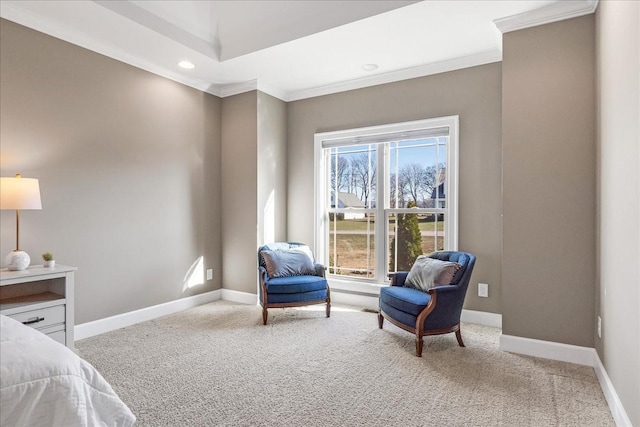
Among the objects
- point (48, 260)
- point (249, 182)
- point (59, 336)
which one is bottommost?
point (59, 336)

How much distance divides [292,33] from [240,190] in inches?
77.9

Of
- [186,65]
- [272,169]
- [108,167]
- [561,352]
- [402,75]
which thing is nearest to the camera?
[561,352]

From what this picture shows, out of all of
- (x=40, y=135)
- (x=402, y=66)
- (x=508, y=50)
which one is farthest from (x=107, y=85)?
(x=508, y=50)

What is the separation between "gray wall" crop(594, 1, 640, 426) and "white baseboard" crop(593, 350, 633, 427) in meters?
0.04

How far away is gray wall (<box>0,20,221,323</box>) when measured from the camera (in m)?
2.97

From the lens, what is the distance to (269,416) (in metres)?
2.06

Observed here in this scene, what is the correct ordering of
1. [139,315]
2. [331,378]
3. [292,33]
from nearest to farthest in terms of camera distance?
[331,378], [292,33], [139,315]

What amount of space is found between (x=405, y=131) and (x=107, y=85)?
3079 millimetres

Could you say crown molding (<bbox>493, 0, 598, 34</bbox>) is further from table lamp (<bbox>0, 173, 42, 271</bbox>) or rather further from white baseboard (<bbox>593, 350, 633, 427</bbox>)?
table lamp (<bbox>0, 173, 42, 271</bbox>)

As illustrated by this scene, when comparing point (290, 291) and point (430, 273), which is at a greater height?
point (430, 273)

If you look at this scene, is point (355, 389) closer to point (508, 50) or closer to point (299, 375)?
point (299, 375)

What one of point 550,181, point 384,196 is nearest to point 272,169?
point 384,196

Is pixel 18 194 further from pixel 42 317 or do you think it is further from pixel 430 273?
pixel 430 273

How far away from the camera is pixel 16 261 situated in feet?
8.84
